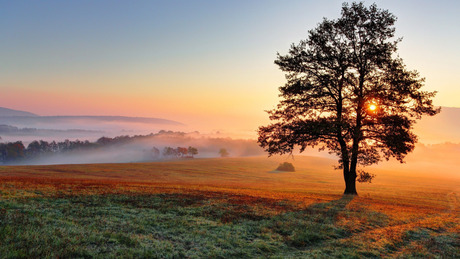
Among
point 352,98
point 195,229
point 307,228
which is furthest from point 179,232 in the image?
point 352,98

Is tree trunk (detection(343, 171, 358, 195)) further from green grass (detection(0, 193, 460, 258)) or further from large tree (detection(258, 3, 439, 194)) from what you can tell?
green grass (detection(0, 193, 460, 258))

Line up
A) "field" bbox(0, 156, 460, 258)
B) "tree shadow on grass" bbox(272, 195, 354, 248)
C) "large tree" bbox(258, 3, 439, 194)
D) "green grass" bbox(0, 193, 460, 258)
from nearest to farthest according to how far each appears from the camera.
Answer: "green grass" bbox(0, 193, 460, 258)
"field" bbox(0, 156, 460, 258)
"tree shadow on grass" bbox(272, 195, 354, 248)
"large tree" bbox(258, 3, 439, 194)

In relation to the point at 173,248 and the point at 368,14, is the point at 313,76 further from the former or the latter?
the point at 173,248

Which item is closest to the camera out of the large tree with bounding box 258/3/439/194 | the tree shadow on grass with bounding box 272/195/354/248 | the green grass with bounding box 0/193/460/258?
the green grass with bounding box 0/193/460/258

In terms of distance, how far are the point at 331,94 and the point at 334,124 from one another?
14.4 feet

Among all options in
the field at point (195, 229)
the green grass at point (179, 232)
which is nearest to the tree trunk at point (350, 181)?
the field at point (195, 229)

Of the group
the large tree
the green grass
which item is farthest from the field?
the large tree

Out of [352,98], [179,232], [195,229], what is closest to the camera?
[179,232]

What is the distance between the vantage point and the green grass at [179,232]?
9070 mm

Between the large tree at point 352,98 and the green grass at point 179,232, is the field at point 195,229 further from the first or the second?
the large tree at point 352,98

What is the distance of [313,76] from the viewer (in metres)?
28.6

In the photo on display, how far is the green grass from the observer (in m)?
9.07

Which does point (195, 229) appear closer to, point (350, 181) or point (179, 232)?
point (179, 232)

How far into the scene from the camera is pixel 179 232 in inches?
464
